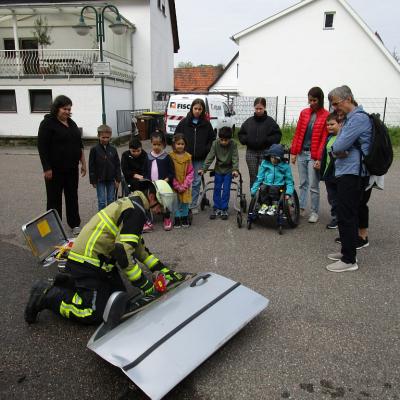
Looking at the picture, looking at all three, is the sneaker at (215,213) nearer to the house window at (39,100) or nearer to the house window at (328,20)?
the house window at (39,100)

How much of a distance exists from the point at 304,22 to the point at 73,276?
2324cm

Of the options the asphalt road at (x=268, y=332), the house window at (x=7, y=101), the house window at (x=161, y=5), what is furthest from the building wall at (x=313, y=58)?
the asphalt road at (x=268, y=332)

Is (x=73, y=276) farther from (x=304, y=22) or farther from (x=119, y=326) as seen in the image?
(x=304, y=22)

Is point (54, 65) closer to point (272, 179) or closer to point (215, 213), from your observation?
point (215, 213)

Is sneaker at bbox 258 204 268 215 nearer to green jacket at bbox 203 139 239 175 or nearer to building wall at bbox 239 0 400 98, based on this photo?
green jacket at bbox 203 139 239 175

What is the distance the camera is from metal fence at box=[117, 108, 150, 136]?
60.5 feet

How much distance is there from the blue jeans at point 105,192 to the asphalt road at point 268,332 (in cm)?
95

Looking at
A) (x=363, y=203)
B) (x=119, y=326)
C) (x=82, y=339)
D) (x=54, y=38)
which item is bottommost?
(x=82, y=339)

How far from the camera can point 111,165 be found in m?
5.79

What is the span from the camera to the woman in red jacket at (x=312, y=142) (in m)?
5.75

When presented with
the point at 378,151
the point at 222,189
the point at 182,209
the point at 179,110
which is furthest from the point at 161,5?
the point at 378,151

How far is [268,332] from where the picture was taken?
3.33 meters

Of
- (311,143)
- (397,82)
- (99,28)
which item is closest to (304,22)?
(397,82)

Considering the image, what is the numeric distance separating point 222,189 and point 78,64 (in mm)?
12959
